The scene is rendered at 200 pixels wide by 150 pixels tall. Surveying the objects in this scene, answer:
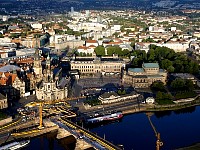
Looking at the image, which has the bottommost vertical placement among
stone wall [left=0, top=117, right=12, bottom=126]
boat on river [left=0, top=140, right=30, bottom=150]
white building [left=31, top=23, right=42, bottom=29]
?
boat on river [left=0, top=140, right=30, bottom=150]

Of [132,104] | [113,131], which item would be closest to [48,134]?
[113,131]

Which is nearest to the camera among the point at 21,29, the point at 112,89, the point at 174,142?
the point at 174,142

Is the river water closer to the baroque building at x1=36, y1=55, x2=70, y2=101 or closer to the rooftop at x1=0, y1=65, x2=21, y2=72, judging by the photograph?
the baroque building at x1=36, y1=55, x2=70, y2=101

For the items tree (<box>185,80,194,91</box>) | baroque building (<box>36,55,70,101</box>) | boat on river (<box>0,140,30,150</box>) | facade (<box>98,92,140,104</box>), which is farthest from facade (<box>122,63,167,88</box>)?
boat on river (<box>0,140,30,150</box>)

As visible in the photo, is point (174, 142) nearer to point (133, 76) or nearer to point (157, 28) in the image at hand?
point (133, 76)

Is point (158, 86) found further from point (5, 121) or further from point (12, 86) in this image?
point (5, 121)

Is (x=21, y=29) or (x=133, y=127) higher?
(x=21, y=29)

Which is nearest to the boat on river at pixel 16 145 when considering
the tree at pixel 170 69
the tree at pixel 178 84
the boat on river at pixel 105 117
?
the boat on river at pixel 105 117
